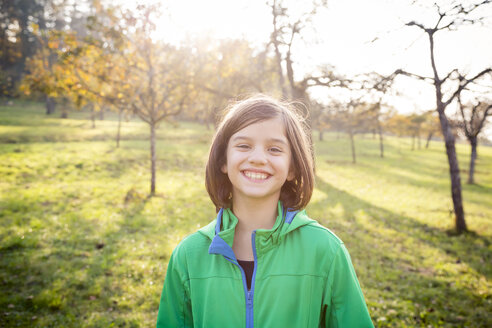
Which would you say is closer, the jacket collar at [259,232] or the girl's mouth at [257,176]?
the jacket collar at [259,232]

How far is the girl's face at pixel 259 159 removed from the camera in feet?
5.98

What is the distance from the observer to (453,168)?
839cm

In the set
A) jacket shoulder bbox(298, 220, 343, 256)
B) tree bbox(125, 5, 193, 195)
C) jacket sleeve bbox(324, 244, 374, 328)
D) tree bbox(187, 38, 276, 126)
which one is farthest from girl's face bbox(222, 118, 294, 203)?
tree bbox(125, 5, 193, 195)

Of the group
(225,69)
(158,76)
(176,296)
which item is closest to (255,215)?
(176,296)

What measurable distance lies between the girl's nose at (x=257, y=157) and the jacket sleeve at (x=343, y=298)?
2.30 ft

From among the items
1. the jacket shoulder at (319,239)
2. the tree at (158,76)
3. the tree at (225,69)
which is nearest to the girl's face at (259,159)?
the jacket shoulder at (319,239)

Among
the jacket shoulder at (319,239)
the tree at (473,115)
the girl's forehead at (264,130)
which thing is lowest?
the jacket shoulder at (319,239)

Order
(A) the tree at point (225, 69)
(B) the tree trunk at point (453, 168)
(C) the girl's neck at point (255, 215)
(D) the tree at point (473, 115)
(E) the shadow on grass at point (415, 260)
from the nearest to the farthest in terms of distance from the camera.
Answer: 1. (C) the girl's neck at point (255, 215)
2. (E) the shadow on grass at point (415, 260)
3. (D) the tree at point (473, 115)
4. (B) the tree trunk at point (453, 168)
5. (A) the tree at point (225, 69)

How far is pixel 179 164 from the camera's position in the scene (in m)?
18.5

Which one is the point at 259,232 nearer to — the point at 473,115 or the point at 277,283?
Result: the point at 277,283

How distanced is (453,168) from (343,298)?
877cm

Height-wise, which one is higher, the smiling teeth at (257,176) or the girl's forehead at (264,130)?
the girl's forehead at (264,130)

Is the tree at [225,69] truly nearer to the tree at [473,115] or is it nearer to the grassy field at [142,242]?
the grassy field at [142,242]

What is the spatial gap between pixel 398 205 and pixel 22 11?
5517 centimetres
